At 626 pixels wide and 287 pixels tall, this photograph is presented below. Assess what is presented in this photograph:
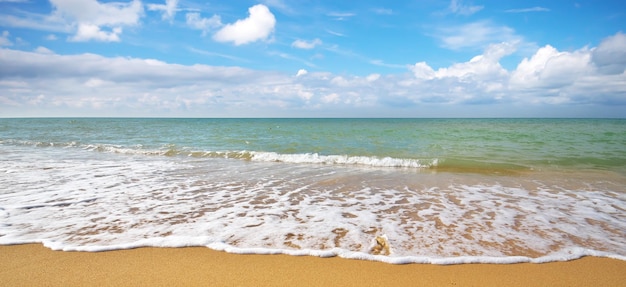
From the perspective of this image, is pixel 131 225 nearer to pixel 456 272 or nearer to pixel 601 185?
pixel 456 272

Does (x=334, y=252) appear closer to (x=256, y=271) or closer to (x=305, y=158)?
(x=256, y=271)

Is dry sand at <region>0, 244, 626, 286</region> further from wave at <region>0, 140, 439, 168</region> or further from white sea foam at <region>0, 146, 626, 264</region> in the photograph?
wave at <region>0, 140, 439, 168</region>

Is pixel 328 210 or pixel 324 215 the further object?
pixel 328 210

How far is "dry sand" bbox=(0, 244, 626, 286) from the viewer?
326 cm

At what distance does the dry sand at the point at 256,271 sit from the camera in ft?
10.7

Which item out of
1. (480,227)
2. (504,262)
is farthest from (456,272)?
(480,227)

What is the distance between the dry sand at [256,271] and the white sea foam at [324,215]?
0.19 m

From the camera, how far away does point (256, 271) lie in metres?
3.45

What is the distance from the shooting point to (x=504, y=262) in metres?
3.78

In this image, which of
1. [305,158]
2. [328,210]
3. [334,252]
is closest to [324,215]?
[328,210]

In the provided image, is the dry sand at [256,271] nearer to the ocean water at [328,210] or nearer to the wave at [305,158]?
the ocean water at [328,210]

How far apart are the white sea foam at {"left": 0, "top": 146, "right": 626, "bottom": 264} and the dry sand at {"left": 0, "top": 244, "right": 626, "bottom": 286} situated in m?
0.19

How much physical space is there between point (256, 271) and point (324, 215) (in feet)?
7.77

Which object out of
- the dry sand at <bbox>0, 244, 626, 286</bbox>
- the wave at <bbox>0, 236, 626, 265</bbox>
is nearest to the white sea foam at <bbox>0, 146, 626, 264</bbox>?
the wave at <bbox>0, 236, 626, 265</bbox>
